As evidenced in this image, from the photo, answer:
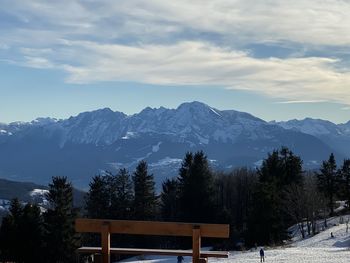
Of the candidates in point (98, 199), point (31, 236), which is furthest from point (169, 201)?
point (31, 236)

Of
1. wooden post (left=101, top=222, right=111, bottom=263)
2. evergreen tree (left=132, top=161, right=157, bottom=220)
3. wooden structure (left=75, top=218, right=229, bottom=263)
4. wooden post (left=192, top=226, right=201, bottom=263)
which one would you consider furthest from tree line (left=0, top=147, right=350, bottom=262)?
wooden post (left=192, top=226, right=201, bottom=263)

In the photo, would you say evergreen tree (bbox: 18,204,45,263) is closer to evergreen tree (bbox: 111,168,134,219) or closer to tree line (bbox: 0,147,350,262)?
tree line (bbox: 0,147,350,262)

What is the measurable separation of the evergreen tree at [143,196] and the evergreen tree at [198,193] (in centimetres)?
403

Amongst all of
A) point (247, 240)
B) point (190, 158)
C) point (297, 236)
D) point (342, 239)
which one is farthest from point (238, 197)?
point (342, 239)

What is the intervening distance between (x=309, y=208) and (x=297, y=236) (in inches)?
193

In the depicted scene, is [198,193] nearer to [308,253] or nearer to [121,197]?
[121,197]

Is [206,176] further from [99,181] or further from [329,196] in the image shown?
[329,196]

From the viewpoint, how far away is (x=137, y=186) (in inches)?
2891

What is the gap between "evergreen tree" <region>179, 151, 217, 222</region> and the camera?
7244 cm

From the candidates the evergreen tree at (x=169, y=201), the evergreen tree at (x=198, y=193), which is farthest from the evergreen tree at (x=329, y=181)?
the evergreen tree at (x=169, y=201)

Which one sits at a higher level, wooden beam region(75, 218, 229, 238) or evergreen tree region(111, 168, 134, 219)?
evergreen tree region(111, 168, 134, 219)

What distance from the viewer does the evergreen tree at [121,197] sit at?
236ft

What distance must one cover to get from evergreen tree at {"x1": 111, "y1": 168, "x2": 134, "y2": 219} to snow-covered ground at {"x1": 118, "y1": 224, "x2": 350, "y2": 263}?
1719 cm

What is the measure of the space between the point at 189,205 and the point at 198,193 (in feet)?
6.69
